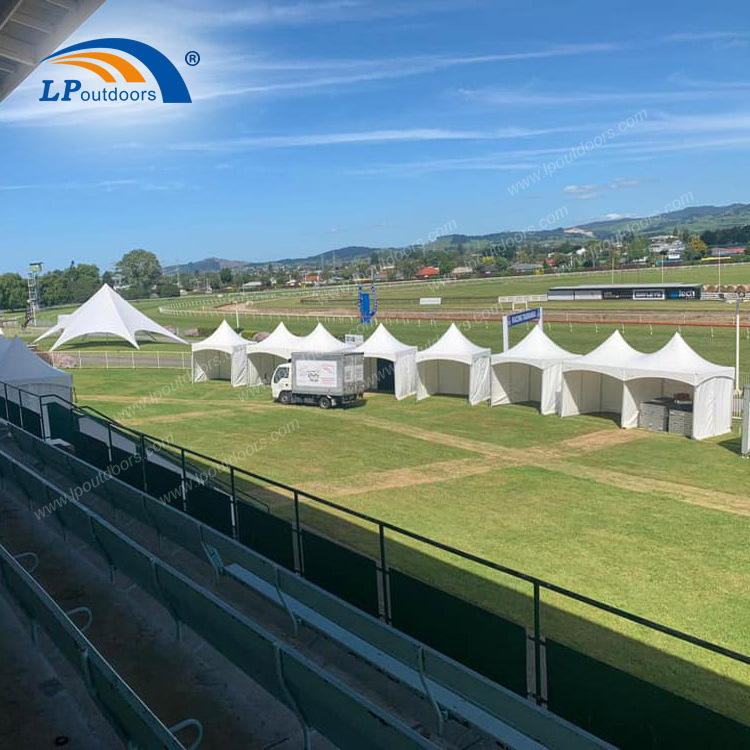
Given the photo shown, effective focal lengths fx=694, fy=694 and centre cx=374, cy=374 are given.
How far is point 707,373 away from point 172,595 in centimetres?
1902

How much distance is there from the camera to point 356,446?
875 inches

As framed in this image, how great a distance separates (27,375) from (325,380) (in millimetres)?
11823

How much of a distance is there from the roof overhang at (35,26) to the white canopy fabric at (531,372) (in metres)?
20.2

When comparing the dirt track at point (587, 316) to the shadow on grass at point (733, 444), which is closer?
the shadow on grass at point (733, 444)

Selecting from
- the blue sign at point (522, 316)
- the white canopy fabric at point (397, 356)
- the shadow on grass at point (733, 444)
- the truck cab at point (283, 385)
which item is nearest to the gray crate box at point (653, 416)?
the shadow on grass at point (733, 444)

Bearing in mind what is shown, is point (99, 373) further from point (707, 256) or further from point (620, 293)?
point (707, 256)

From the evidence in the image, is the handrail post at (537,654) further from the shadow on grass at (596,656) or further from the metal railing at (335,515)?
the shadow on grass at (596,656)

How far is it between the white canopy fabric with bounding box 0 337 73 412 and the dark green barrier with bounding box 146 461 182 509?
9.36 meters

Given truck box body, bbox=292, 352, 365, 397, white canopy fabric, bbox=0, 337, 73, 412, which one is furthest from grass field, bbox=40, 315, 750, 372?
white canopy fabric, bbox=0, 337, 73, 412

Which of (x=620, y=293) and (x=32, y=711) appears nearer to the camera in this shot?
(x=32, y=711)

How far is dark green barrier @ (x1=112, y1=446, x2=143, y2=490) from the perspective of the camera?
13.2 metres

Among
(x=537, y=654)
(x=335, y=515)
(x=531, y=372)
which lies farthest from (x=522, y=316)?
(x=537, y=654)

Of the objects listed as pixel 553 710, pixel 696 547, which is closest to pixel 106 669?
pixel 553 710

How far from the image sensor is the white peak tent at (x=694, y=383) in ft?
70.7
